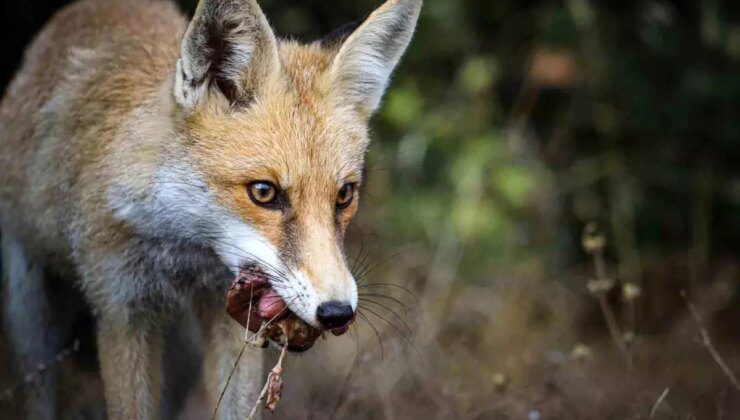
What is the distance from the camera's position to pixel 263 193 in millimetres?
3975

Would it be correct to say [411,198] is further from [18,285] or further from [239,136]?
[239,136]

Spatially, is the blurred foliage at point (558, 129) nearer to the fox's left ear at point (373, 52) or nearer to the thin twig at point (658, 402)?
the fox's left ear at point (373, 52)

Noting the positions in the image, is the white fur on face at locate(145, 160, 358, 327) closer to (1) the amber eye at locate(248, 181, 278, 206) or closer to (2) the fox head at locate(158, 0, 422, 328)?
(2) the fox head at locate(158, 0, 422, 328)

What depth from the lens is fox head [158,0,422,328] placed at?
3.87 meters

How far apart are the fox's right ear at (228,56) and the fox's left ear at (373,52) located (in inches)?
15.9

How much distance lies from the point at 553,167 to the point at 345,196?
514 cm

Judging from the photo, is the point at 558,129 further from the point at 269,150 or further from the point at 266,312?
the point at 266,312

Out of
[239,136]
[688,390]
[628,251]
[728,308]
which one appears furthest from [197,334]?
[728,308]

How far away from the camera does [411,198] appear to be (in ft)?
27.3

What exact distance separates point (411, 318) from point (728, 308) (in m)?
3.29

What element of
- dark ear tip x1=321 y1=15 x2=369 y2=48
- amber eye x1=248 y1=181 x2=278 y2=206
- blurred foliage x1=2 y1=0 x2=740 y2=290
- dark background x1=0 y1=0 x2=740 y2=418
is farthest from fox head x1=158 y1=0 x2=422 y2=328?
blurred foliage x1=2 y1=0 x2=740 y2=290

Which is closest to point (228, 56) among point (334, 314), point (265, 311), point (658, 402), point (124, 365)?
point (265, 311)

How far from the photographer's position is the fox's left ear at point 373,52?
179 inches

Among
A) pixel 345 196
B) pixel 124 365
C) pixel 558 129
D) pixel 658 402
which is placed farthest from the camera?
pixel 558 129
